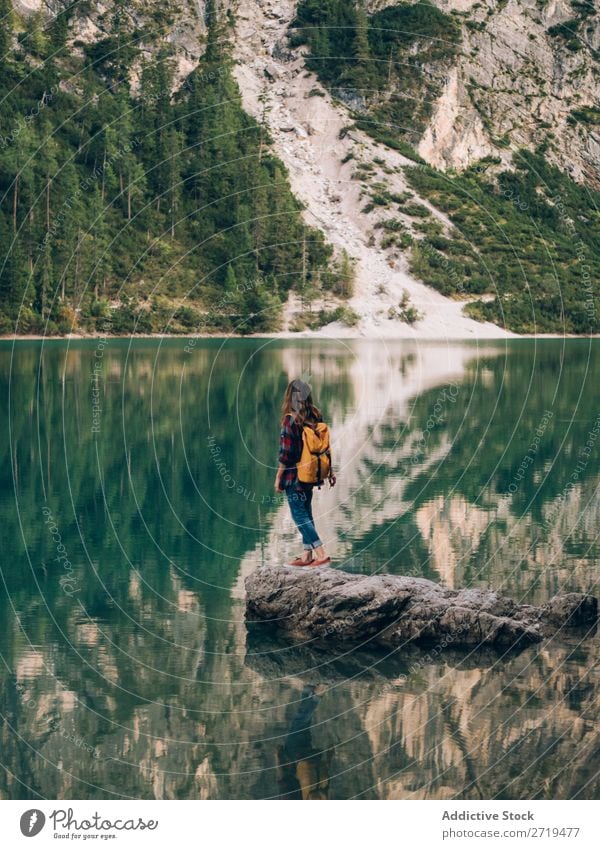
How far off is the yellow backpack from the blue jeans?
0.32 metres

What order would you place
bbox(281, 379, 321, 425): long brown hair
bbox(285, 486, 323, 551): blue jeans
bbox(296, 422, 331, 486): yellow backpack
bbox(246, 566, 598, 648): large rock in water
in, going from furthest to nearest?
bbox(285, 486, 323, 551): blue jeans < bbox(296, 422, 331, 486): yellow backpack < bbox(246, 566, 598, 648): large rock in water < bbox(281, 379, 321, 425): long brown hair

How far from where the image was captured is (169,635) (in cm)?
1727

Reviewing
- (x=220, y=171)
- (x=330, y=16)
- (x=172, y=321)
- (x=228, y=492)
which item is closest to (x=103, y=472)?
(x=228, y=492)

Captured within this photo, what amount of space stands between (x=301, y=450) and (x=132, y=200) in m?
125

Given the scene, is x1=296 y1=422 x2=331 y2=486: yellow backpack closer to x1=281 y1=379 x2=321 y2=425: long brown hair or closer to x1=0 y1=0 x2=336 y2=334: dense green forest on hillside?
x1=281 y1=379 x2=321 y2=425: long brown hair

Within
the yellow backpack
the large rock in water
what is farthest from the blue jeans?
the large rock in water

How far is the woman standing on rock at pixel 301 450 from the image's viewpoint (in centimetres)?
1681

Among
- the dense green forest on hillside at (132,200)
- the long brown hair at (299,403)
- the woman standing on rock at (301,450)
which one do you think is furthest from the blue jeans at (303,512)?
the dense green forest on hillside at (132,200)

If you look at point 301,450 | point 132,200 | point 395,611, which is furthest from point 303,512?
point 132,200

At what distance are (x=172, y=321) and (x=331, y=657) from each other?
106 meters

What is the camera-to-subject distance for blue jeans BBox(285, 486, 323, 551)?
57.8 feet
